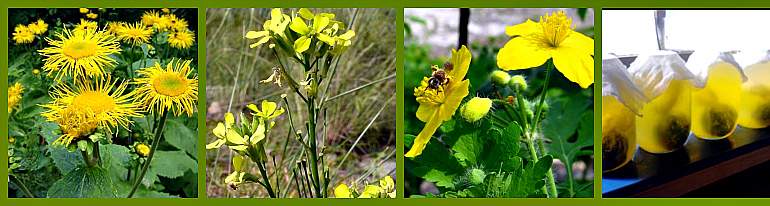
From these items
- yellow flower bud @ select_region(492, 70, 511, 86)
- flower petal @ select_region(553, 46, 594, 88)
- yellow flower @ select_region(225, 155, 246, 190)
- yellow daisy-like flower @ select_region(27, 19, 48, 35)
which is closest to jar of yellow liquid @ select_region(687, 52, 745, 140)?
flower petal @ select_region(553, 46, 594, 88)

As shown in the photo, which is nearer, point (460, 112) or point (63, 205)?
point (460, 112)

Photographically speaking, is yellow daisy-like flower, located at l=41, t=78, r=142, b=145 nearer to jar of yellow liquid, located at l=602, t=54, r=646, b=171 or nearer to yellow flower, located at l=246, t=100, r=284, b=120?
yellow flower, located at l=246, t=100, r=284, b=120

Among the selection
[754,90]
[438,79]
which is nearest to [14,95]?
[438,79]

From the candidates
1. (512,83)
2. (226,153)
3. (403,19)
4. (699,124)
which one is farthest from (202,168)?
(699,124)

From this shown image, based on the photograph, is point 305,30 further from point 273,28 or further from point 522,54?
point 522,54

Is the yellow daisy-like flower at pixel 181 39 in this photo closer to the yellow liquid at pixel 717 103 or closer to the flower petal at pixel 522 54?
the flower petal at pixel 522 54

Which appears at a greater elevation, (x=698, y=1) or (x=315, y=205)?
(x=698, y=1)

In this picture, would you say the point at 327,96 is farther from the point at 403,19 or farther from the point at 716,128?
the point at 716,128
